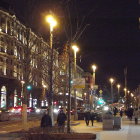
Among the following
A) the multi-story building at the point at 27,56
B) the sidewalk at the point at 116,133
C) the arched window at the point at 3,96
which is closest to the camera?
the sidewalk at the point at 116,133

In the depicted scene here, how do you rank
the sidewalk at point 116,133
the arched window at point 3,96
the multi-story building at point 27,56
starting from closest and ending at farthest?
the sidewalk at point 116,133
the multi-story building at point 27,56
the arched window at point 3,96

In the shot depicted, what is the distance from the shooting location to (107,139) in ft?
74.3

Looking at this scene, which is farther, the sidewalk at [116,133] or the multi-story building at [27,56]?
the multi-story building at [27,56]

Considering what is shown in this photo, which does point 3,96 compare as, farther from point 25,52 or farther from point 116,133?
point 116,133

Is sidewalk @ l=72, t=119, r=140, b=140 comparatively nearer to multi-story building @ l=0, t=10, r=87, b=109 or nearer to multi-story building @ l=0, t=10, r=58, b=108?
multi-story building @ l=0, t=10, r=87, b=109

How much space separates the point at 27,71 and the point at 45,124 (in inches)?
205

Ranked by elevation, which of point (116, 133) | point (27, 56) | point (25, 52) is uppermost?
point (25, 52)

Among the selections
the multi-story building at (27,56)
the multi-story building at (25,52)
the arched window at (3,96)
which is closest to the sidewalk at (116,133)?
the multi-story building at (27,56)

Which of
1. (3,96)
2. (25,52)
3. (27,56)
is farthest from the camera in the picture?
(3,96)

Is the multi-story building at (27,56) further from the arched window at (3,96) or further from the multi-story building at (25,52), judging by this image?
the arched window at (3,96)

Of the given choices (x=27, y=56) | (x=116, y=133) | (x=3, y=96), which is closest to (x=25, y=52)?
(x=27, y=56)

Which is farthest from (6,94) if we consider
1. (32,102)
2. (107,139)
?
(107,139)

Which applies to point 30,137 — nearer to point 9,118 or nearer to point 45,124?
point 45,124

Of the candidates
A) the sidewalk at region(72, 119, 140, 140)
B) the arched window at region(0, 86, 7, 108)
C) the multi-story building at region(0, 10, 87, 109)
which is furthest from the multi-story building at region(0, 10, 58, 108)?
the arched window at region(0, 86, 7, 108)
